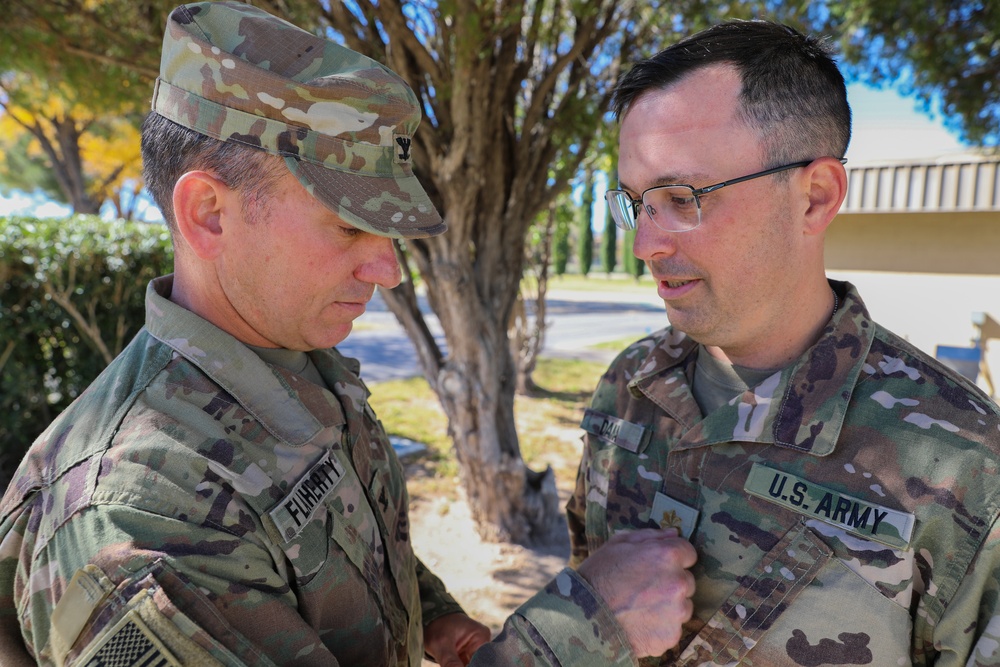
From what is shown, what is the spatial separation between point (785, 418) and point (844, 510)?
22cm

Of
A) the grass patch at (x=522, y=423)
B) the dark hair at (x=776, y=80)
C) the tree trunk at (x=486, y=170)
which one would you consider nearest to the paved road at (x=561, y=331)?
the grass patch at (x=522, y=423)

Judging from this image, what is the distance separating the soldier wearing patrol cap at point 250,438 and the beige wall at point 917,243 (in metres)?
7.92

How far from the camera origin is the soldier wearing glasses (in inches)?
51.2

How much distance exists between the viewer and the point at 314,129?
1.36 metres

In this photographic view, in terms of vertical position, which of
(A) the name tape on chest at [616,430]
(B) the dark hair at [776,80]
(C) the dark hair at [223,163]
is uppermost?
(B) the dark hair at [776,80]

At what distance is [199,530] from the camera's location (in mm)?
1135

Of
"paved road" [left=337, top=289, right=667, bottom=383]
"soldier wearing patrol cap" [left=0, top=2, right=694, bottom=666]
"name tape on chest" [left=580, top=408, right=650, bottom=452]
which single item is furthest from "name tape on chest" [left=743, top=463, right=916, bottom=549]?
"paved road" [left=337, top=289, right=667, bottom=383]

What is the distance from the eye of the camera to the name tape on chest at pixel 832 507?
130 cm

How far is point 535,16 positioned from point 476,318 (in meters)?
1.88

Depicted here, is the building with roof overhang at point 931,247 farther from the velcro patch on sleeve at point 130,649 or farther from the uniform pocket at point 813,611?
the velcro patch on sleeve at point 130,649

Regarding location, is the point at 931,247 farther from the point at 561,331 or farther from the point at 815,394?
the point at 561,331

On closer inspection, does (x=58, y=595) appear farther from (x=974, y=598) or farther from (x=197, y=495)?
(x=974, y=598)

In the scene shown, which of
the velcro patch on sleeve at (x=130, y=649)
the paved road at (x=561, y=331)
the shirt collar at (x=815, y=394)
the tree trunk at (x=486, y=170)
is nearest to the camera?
the velcro patch on sleeve at (x=130, y=649)

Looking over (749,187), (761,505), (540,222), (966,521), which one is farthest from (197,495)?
(540,222)
